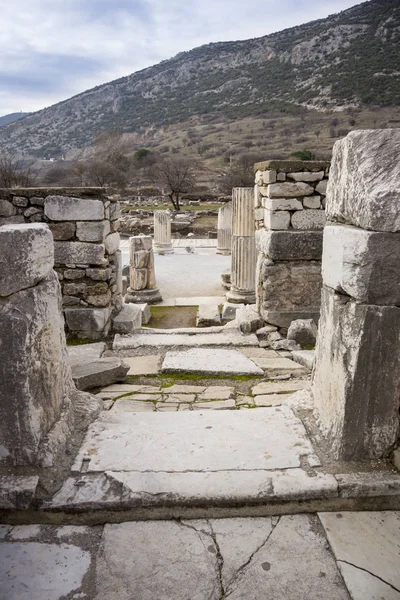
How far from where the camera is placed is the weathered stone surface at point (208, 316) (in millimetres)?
7680

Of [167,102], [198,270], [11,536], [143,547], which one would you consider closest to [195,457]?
[143,547]

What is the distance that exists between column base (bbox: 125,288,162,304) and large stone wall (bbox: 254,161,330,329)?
3959mm

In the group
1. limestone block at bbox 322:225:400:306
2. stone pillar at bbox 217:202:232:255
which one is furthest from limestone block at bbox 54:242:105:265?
stone pillar at bbox 217:202:232:255

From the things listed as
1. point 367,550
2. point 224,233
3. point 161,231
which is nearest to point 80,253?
point 367,550

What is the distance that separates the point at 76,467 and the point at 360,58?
76119 mm

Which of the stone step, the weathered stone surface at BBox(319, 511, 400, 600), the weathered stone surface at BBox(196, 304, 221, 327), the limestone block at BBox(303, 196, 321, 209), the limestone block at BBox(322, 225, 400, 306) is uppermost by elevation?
the limestone block at BBox(303, 196, 321, 209)

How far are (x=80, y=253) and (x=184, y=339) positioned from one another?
166 centimetres

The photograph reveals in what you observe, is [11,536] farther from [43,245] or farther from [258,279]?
[258,279]

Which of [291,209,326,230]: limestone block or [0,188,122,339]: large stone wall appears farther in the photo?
[291,209,326,230]: limestone block

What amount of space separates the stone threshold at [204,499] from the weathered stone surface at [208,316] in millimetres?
5490

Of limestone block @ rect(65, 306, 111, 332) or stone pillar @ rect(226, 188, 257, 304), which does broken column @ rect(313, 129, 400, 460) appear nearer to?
limestone block @ rect(65, 306, 111, 332)

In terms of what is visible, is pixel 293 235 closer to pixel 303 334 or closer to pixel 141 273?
pixel 303 334

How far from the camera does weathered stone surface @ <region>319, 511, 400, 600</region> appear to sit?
5.70 ft

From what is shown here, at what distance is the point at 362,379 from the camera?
2225 millimetres
